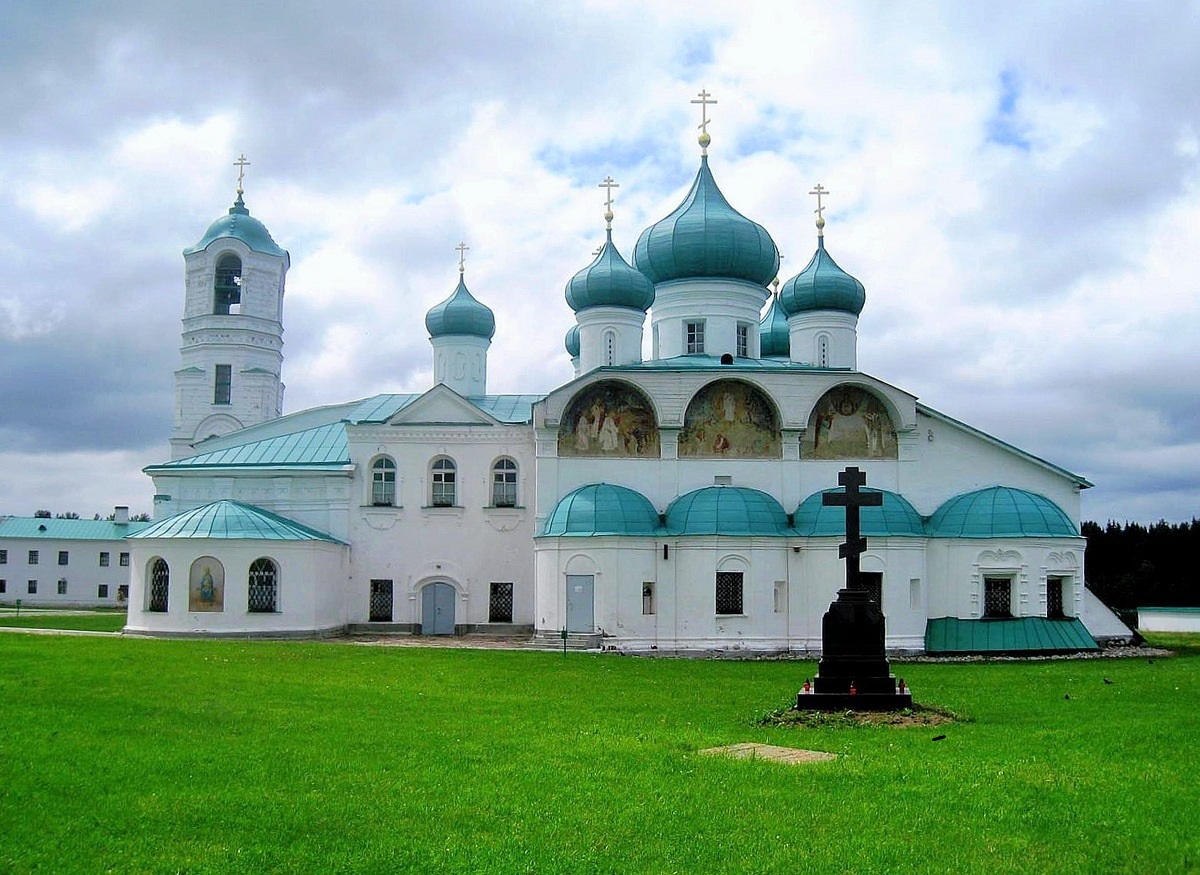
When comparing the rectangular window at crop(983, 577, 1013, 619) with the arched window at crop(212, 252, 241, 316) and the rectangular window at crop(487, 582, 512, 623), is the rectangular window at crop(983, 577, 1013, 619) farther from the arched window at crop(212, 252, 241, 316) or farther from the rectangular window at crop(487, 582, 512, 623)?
the arched window at crop(212, 252, 241, 316)

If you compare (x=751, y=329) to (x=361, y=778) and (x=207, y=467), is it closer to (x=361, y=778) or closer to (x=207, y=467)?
(x=207, y=467)

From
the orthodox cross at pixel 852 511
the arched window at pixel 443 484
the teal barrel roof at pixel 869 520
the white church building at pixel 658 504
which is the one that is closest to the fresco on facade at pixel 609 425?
the white church building at pixel 658 504

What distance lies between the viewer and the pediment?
104 ft

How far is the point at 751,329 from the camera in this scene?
3180 cm

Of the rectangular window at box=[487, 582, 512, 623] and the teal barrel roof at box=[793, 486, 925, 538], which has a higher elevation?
the teal barrel roof at box=[793, 486, 925, 538]

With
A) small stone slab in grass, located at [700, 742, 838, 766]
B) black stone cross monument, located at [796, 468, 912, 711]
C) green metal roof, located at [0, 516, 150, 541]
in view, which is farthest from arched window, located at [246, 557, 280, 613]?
green metal roof, located at [0, 516, 150, 541]

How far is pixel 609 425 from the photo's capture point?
29.1m

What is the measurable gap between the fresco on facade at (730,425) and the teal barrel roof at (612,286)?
357 cm

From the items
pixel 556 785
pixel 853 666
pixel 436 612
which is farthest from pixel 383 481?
pixel 556 785

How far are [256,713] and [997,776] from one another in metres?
7.72

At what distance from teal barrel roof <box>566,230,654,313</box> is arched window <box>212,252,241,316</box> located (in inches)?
512

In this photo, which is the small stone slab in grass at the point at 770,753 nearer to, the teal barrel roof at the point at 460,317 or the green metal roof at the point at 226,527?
the green metal roof at the point at 226,527

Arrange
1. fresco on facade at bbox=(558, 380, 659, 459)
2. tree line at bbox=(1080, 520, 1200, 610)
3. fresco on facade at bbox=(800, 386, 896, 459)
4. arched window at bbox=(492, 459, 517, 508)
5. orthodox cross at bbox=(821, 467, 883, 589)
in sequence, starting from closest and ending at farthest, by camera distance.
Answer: orthodox cross at bbox=(821, 467, 883, 589)
fresco on facade at bbox=(558, 380, 659, 459)
fresco on facade at bbox=(800, 386, 896, 459)
arched window at bbox=(492, 459, 517, 508)
tree line at bbox=(1080, 520, 1200, 610)

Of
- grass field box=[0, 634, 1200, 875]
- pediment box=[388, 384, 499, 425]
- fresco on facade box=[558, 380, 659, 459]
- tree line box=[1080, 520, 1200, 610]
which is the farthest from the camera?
tree line box=[1080, 520, 1200, 610]
